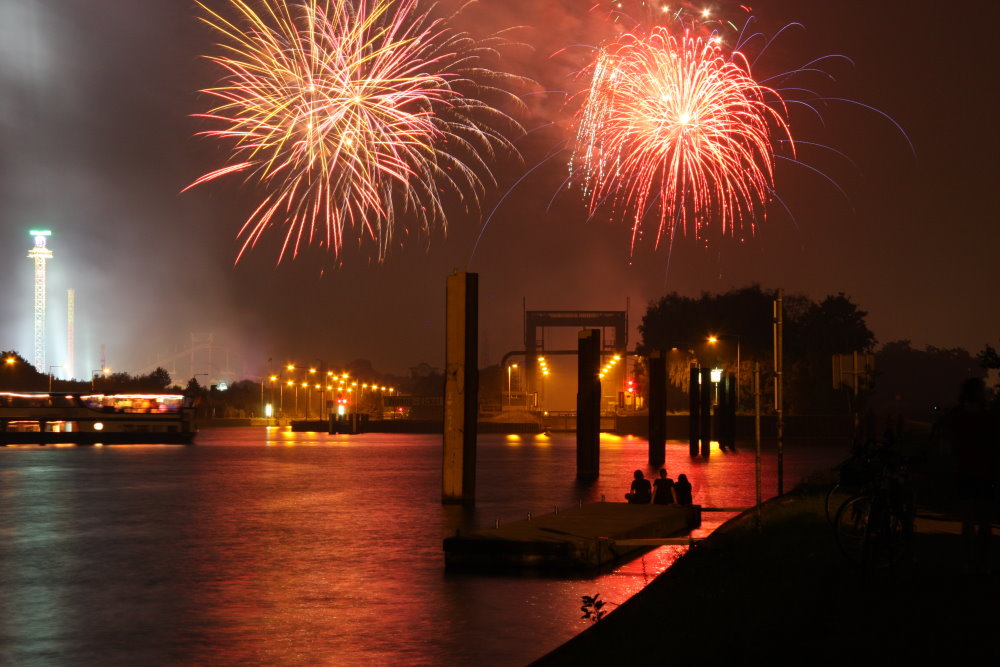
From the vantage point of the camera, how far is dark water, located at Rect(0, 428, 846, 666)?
938cm

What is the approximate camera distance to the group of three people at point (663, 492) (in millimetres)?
20000

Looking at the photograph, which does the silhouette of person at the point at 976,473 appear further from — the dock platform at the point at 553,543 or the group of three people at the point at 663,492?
the group of three people at the point at 663,492

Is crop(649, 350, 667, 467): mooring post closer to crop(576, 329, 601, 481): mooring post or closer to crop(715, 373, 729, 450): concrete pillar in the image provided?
crop(576, 329, 601, 481): mooring post

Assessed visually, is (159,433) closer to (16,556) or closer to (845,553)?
(16,556)

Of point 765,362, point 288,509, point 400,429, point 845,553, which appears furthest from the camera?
point 400,429

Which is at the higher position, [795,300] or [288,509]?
[795,300]

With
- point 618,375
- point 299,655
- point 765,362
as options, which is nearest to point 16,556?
point 299,655

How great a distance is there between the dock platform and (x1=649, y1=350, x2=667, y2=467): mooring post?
25.4 meters

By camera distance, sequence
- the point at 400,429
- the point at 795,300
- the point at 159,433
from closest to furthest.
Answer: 1. the point at 159,433
2. the point at 795,300
3. the point at 400,429

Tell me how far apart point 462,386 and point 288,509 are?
4.40m

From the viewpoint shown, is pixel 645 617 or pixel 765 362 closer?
pixel 645 617

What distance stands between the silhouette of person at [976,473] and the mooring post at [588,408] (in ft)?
74.8

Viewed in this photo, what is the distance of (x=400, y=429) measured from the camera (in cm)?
10612

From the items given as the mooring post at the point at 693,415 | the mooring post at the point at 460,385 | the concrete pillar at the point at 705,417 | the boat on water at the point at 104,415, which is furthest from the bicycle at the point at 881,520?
the boat on water at the point at 104,415
